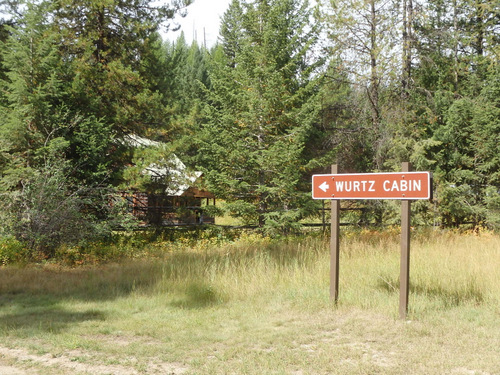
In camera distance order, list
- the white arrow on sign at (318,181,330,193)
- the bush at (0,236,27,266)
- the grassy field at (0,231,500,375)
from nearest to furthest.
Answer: the grassy field at (0,231,500,375) < the white arrow on sign at (318,181,330,193) < the bush at (0,236,27,266)

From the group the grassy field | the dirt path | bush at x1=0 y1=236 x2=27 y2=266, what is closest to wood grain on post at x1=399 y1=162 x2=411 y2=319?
the grassy field

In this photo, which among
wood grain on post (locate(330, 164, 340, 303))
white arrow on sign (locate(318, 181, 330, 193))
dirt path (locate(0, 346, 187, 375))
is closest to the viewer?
dirt path (locate(0, 346, 187, 375))

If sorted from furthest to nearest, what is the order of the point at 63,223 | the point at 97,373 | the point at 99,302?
the point at 63,223 < the point at 99,302 < the point at 97,373

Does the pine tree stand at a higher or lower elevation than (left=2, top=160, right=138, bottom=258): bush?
higher

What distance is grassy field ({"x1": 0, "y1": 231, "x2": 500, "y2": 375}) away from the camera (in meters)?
4.49

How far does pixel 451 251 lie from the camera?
1022cm

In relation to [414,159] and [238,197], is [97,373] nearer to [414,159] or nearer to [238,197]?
[238,197]

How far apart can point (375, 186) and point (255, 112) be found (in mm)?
10149

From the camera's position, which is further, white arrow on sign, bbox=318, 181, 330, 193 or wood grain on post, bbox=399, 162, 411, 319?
white arrow on sign, bbox=318, 181, 330, 193

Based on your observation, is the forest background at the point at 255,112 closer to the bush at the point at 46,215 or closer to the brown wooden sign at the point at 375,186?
the bush at the point at 46,215

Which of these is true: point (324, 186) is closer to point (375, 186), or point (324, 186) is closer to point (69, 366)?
point (375, 186)

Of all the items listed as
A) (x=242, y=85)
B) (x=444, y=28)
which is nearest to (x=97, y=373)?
(x=242, y=85)

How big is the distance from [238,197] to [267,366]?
1301 centimetres

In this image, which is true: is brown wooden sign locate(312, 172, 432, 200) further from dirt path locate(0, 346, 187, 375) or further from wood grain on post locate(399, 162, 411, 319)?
dirt path locate(0, 346, 187, 375)
